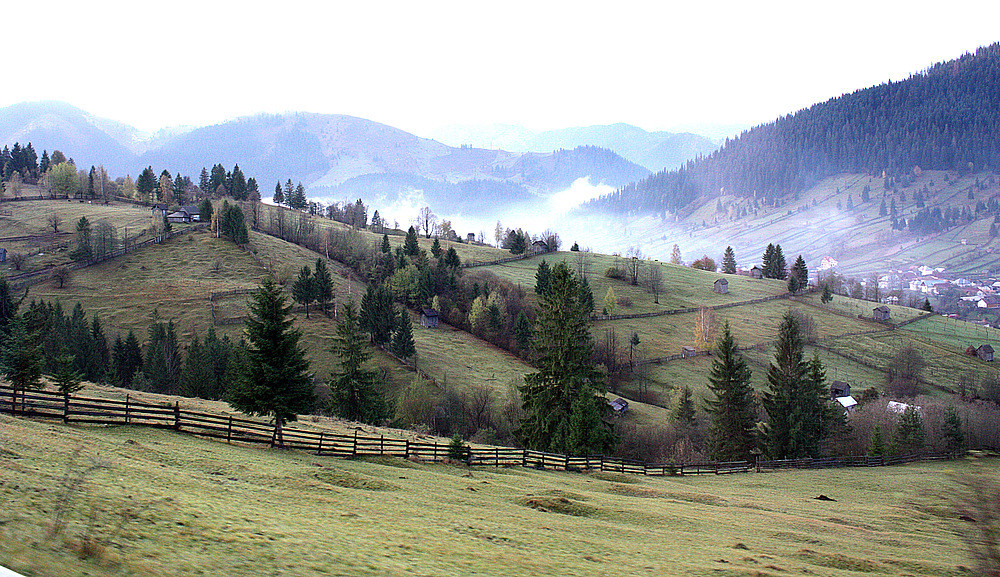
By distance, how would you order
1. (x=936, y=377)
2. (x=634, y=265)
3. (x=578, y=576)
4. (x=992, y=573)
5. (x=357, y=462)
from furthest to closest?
(x=634, y=265)
(x=936, y=377)
(x=357, y=462)
(x=578, y=576)
(x=992, y=573)

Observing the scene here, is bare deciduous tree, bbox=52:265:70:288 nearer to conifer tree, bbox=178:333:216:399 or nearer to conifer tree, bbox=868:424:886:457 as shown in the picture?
conifer tree, bbox=178:333:216:399

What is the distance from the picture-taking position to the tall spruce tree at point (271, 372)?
2938cm

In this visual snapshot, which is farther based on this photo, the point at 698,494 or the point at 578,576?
the point at 698,494

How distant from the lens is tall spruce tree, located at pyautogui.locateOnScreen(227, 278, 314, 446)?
29.4 metres

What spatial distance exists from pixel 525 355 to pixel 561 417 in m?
48.3

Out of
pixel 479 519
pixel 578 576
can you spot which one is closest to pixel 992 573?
pixel 578 576

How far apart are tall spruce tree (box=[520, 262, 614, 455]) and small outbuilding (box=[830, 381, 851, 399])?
54.6 m

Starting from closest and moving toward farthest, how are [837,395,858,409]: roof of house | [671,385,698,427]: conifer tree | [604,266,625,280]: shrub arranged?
[671,385,698,427]: conifer tree, [837,395,858,409]: roof of house, [604,266,625,280]: shrub

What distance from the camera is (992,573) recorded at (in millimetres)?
8680

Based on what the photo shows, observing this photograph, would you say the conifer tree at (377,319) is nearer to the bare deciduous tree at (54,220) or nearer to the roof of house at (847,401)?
the roof of house at (847,401)

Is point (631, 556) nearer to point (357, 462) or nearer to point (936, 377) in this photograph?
point (357, 462)

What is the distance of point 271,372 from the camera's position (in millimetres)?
29562

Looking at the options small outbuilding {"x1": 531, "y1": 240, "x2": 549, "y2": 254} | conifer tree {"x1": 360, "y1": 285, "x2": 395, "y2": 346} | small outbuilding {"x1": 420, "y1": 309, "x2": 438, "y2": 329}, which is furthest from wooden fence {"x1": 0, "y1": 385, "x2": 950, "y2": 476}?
small outbuilding {"x1": 531, "y1": 240, "x2": 549, "y2": 254}

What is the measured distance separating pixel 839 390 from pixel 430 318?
65674 mm
